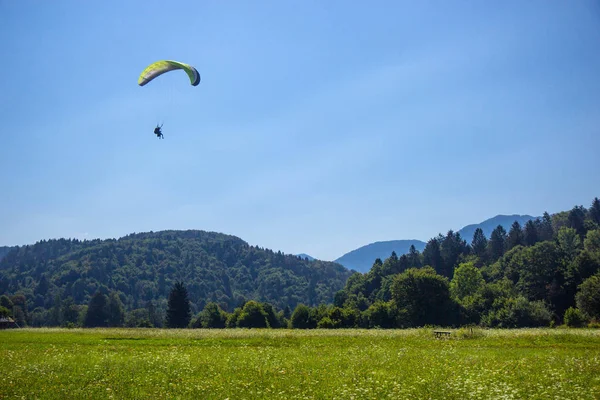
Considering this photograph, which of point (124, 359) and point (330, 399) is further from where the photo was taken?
point (124, 359)

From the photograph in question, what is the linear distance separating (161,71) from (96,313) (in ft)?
505

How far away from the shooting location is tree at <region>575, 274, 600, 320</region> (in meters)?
68.2

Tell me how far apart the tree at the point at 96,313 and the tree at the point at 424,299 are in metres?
124

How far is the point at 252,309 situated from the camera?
110 meters

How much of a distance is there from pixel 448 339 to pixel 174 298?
90.1 metres

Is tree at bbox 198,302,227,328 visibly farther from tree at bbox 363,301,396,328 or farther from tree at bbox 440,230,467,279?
tree at bbox 440,230,467,279

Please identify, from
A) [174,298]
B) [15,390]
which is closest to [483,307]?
[174,298]

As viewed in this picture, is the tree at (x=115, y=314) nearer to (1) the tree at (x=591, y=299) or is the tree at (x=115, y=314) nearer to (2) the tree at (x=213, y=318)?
(2) the tree at (x=213, y=318)

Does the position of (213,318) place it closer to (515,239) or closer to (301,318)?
(301,318)

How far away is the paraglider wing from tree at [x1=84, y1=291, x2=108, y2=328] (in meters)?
153

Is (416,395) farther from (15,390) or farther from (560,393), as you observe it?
(15,390)

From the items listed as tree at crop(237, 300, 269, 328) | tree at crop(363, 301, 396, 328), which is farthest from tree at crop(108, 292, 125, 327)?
tree at crop(363, 301, 396, 328)

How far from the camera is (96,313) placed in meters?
168

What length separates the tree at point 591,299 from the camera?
68188mm
